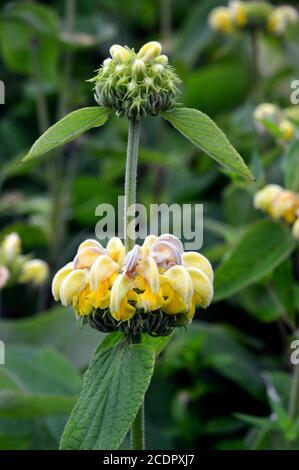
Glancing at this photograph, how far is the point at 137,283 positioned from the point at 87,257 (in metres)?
0.06

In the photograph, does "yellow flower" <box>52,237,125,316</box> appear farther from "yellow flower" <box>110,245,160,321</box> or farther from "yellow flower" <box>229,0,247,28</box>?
"yellow flower" <box>229,0,247,28</box>

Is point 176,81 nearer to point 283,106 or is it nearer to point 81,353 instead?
point 81,353

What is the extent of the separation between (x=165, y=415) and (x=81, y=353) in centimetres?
19

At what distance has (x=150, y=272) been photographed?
0.64 meters

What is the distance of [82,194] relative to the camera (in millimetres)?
1863

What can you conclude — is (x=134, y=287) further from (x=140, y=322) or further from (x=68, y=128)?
(x=68, y=128)

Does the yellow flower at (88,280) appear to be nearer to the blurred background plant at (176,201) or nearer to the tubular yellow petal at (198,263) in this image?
the tubular yellow petal at (198,263)

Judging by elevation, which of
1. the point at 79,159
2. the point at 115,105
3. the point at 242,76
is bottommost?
the point at 115,105

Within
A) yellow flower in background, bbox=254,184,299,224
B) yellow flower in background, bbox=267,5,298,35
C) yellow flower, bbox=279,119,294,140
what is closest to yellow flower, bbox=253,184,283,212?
yellow flower in background, bbox=254,184,299,224

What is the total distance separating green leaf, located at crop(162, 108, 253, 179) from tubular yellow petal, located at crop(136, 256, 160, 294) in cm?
10

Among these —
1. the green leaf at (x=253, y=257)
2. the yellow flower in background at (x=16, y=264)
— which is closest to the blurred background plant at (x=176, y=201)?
the green leaf at (x=253, y=257)

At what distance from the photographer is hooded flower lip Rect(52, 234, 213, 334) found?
0.64 meters

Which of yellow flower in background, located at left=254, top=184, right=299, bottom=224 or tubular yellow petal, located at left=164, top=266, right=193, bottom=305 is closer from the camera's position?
tubular yellow petal, located at left=164, top=266, right=193, bottom=305
